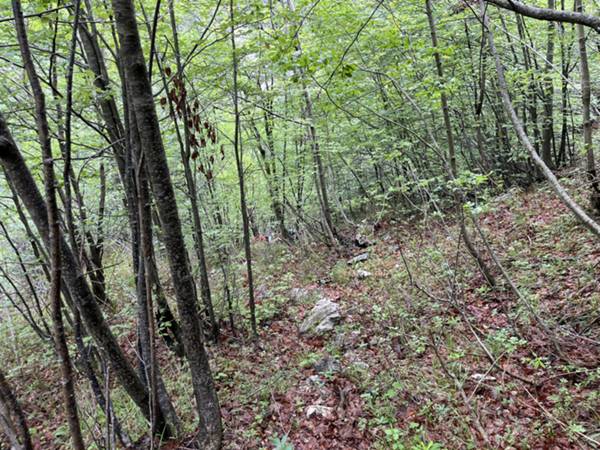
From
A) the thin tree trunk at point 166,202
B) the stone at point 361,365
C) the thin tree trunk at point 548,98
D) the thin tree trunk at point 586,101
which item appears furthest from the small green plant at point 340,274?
the thin tree trunk at point 548,98

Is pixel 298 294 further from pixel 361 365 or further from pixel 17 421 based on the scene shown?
pixel 17 421

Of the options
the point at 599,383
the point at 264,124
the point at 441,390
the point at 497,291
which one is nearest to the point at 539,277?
the point at 497,291

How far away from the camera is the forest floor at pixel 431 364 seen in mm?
2992

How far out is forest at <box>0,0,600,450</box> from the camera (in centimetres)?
252

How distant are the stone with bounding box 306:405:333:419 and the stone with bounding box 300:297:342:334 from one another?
158 cm

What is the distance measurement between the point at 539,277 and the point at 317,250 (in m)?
5.81

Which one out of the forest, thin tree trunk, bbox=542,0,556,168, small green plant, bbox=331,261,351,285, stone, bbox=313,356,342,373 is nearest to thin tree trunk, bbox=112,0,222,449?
the forest

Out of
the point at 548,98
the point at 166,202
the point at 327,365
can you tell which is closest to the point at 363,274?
the point at 327,365

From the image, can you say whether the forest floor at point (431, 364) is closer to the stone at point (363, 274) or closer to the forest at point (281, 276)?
the forest at point (281, 276)

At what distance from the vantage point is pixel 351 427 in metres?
3.42

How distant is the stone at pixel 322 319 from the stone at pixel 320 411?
1.58 m

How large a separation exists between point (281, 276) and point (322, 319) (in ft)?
9.68

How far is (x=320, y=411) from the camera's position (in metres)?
3.71

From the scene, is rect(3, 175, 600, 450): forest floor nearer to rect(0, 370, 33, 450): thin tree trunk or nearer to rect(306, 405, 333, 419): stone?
rect(306, 405, 333, 419): stone
